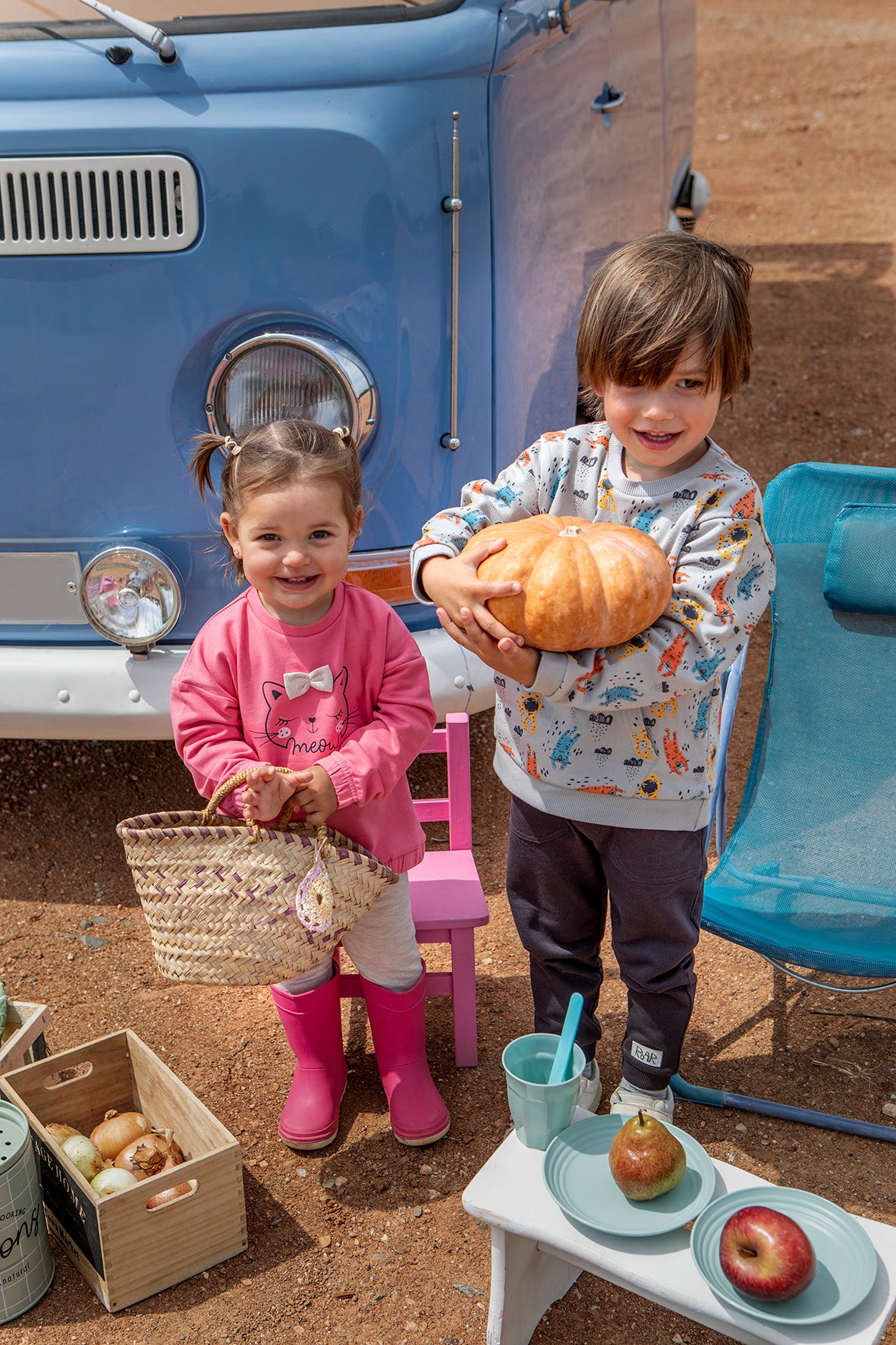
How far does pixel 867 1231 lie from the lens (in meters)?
1.91

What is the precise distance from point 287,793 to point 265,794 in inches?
1.6

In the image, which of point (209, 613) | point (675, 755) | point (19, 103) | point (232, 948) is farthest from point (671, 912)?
point (19, 103)

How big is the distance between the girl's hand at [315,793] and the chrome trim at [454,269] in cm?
105

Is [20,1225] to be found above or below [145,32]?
below

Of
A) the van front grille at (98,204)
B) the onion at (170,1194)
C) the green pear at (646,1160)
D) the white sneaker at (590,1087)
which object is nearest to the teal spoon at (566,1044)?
the green pear at (646,1160)

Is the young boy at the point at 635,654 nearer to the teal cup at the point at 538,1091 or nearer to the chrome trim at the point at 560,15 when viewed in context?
the teal cup at the point at 538,1091

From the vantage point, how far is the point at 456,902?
111 inches

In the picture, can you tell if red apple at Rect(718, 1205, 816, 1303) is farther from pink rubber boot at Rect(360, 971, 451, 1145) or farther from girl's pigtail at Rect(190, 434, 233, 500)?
girl's pigtail at Rect(190, 434, 233, 500)

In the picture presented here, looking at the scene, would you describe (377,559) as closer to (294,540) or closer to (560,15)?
(294,540)

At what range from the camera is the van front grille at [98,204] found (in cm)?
274

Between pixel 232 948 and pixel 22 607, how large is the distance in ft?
4.20

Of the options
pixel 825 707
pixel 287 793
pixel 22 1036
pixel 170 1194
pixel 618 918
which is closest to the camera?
pixel 287 793

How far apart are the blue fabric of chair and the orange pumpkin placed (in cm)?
104

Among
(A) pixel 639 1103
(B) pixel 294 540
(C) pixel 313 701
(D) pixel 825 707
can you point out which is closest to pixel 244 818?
(C) pixel 313 701
